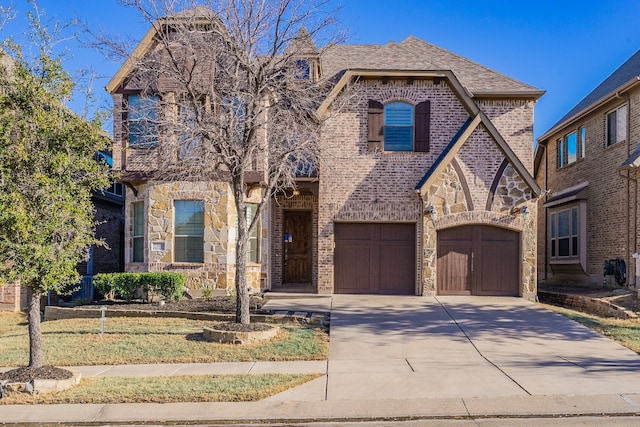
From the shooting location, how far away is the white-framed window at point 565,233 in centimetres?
2073

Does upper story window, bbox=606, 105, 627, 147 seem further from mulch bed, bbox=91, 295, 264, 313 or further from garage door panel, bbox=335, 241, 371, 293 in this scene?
mulch bed, bbox=91, 295, 264, 313

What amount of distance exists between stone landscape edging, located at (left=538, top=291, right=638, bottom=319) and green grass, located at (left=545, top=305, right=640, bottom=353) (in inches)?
14.7

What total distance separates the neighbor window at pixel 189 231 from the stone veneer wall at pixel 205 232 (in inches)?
6.8

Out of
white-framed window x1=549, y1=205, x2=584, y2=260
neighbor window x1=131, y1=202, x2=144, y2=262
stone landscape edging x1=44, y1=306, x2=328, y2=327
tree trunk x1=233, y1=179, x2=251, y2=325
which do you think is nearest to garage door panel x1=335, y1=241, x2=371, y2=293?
stone landscape edging x1=44, y1=306, x2=328, y2=327

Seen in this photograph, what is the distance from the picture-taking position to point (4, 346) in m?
11.1

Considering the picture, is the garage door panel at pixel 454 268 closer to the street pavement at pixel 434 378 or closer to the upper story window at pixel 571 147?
the street pavement at pixel 434 378

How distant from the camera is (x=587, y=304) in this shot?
51.0ft

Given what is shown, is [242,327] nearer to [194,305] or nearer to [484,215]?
[194,305]

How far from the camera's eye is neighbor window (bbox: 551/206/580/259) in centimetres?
2083

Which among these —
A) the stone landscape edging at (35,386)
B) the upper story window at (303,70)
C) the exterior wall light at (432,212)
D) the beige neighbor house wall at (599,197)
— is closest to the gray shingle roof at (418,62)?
the upper story window at (303,70)

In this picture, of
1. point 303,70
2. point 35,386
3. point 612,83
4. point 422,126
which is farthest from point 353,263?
point 612,83

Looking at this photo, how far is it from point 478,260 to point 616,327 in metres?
4.99

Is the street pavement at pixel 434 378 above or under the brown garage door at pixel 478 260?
under

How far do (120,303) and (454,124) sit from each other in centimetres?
1077
